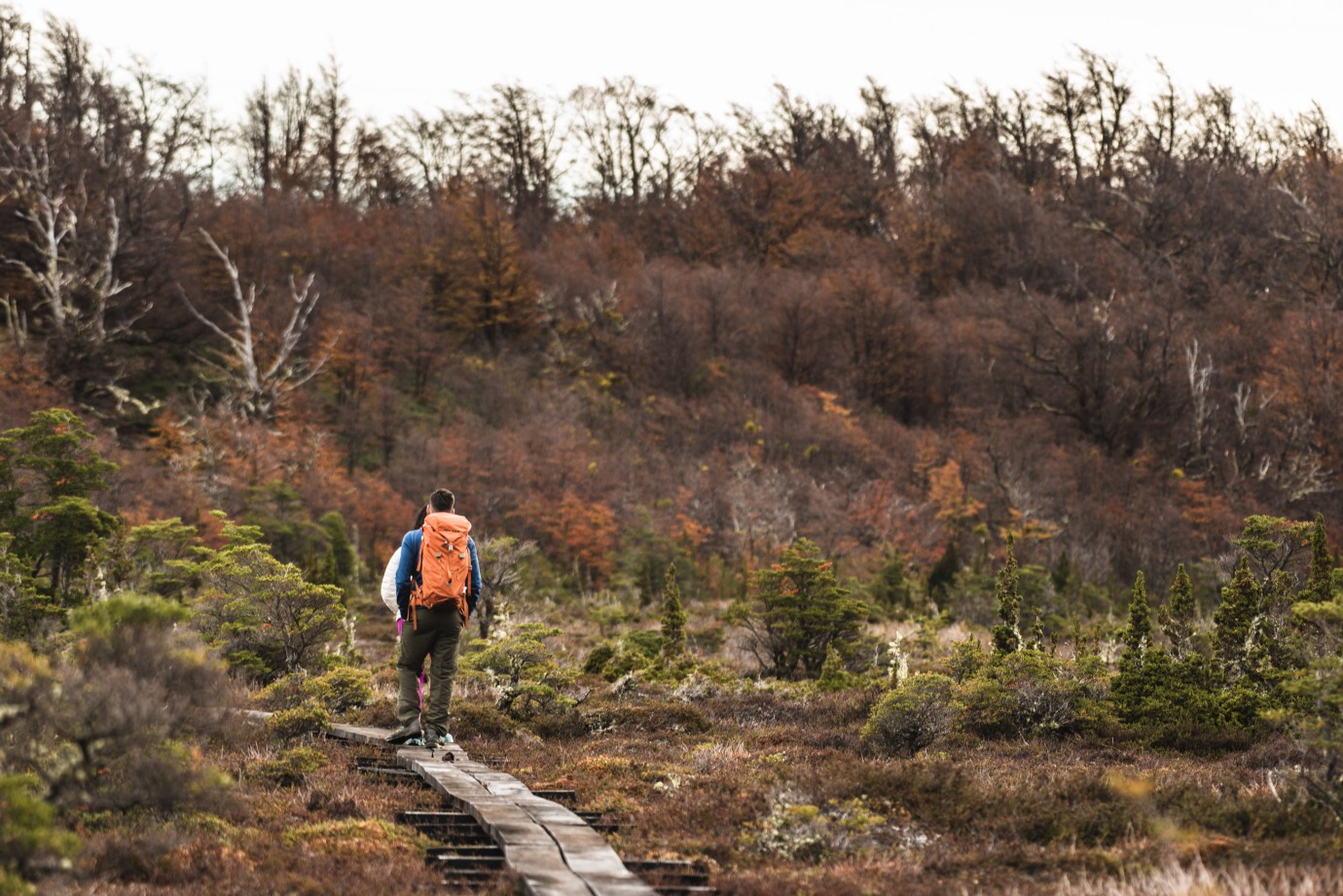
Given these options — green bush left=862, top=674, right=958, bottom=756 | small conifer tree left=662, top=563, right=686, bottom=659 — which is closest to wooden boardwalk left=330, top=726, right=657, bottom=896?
green bush left=862, top=674, right=958, bottom=756

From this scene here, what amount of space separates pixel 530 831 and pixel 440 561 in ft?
9.78

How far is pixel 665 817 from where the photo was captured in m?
7.62

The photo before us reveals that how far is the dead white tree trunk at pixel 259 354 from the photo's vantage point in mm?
33188

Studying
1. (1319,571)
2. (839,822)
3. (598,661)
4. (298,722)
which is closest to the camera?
(839,822)

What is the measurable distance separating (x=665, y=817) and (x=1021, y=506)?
26.0 meters

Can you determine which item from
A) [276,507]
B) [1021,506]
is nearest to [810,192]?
[1021,506]

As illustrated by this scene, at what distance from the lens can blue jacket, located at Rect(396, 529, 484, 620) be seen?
956cm

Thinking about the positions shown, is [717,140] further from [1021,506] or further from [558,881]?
[558,881]

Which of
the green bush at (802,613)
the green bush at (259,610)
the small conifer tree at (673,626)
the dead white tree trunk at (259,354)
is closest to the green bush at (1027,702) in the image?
the green bush at (802,613)

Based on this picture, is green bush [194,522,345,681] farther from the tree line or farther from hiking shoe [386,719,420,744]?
the tree line

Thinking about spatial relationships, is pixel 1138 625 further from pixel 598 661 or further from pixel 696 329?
pixel 696 329

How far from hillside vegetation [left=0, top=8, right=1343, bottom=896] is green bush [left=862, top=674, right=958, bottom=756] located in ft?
0.17

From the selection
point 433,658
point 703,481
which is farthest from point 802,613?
point 703,481

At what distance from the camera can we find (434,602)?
9438mm
